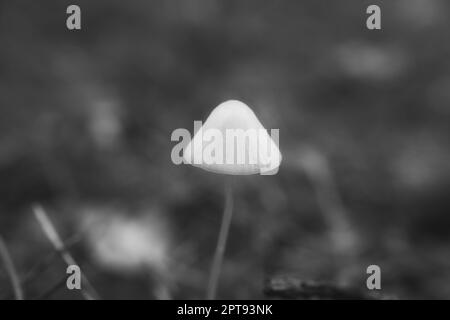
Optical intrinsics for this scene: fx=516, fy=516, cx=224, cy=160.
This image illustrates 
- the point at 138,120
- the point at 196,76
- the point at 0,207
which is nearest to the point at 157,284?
the point at 0,207

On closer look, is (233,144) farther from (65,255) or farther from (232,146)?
(65,255)

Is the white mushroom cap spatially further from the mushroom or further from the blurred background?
the blurred background

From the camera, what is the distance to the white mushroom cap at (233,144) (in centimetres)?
138

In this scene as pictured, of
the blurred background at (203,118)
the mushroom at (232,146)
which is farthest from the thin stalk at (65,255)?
the mushroom at (232,146)

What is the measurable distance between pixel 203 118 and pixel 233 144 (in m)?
2.42

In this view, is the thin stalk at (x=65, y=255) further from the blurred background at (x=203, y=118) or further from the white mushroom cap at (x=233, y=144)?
the white mushroom cap at (x=233, y=144)

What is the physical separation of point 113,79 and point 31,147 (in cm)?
125

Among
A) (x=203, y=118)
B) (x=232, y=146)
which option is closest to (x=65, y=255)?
(x=232, y=146)

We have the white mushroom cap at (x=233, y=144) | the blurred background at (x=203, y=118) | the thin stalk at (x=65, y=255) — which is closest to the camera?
the white mushroom cap at (x=233, y=144)

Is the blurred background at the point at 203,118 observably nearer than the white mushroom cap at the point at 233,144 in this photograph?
No

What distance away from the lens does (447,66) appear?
182 inches

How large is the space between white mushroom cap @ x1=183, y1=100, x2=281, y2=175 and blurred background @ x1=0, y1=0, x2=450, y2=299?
2.00ft

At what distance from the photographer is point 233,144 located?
1.41m

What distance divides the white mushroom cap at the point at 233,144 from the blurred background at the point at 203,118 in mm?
610
